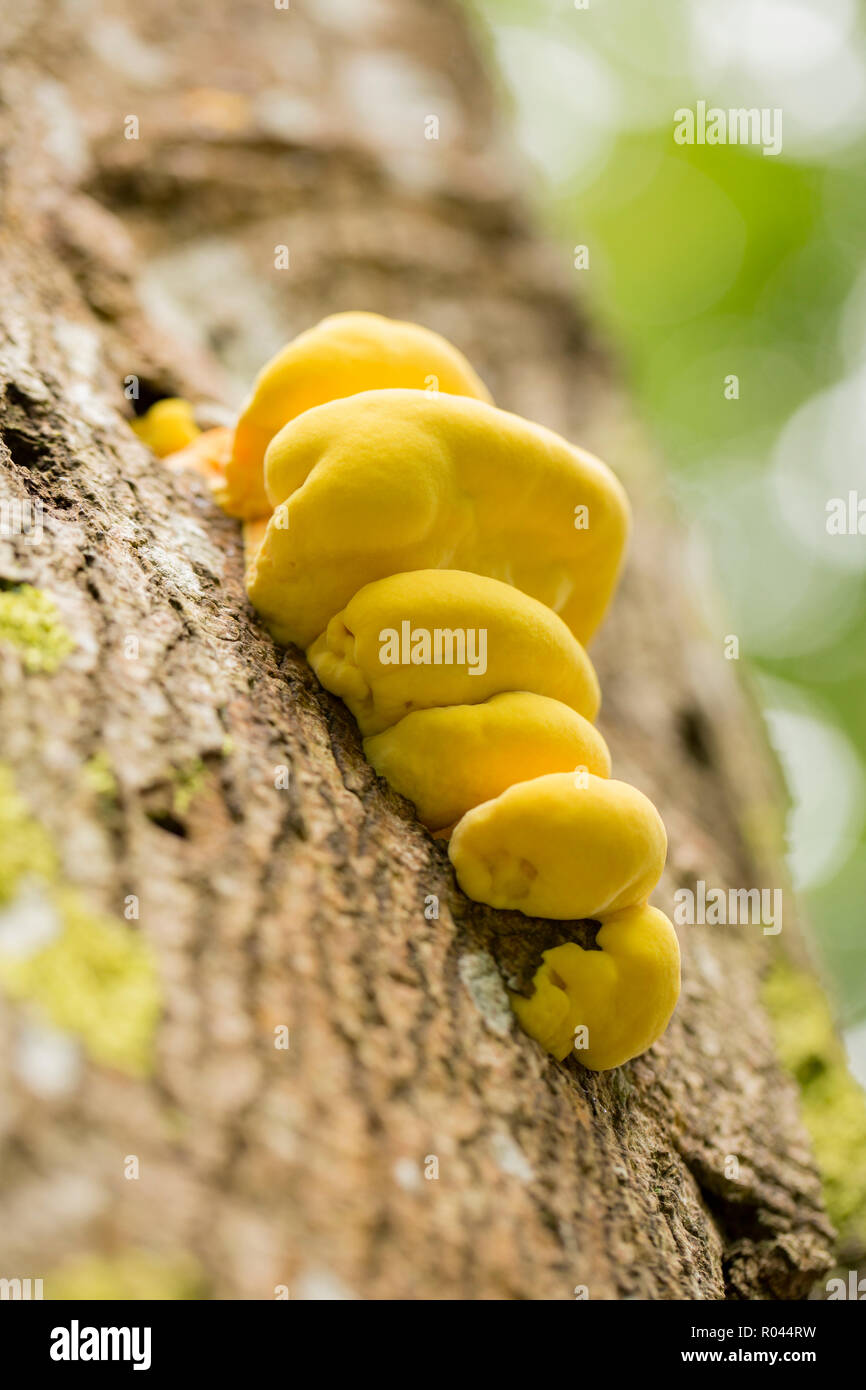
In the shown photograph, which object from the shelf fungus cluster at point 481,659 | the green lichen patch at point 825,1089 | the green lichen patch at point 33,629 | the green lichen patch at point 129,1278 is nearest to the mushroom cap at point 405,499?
the shelf fungus cluster at point 481,659

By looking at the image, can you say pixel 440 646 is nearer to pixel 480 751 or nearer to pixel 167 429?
pixel 480 751

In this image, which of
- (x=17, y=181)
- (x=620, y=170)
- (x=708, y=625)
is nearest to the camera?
(x=17, y=181)

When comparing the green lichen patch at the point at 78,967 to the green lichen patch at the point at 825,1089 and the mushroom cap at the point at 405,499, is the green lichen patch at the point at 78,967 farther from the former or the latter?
the green lichen patch at the point at 825,1089

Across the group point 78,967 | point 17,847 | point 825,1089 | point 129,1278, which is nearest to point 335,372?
point 17,847

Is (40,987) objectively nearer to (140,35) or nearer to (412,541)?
(412,541)

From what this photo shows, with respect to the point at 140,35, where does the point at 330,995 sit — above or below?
below

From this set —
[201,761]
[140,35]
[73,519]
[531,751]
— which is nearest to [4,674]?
[201,761]

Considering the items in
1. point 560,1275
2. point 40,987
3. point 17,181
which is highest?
point 17,181
